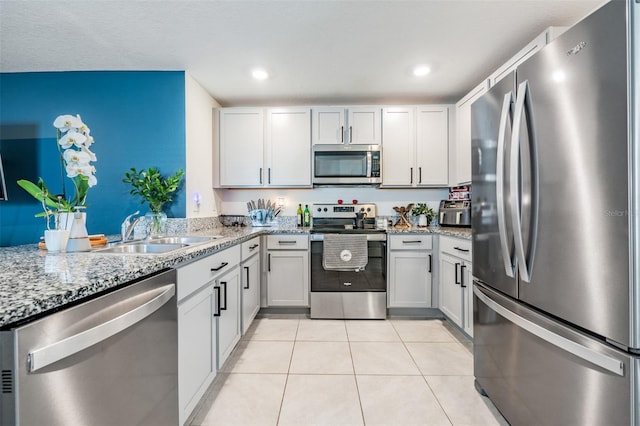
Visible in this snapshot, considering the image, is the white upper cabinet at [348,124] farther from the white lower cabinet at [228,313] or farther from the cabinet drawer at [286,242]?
the white lower cabinet at [228,313]

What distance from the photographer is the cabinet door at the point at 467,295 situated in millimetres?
2119

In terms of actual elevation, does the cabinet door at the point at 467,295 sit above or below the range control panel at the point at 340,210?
below

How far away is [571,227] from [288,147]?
8.40 feet

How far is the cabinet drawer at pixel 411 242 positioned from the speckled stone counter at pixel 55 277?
76.8 inches

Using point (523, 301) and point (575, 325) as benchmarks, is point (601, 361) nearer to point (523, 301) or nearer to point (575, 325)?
point (575, 325)

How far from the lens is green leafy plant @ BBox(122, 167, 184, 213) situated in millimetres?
2236

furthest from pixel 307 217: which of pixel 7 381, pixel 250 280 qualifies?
pixel 7 381

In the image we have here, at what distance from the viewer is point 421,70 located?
7.94ft

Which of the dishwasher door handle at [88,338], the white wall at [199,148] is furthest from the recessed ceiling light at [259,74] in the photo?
the dishwasher door handle at [88,338]

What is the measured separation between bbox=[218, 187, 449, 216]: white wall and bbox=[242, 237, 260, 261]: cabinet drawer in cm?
79

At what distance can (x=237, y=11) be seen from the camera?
5.54ft

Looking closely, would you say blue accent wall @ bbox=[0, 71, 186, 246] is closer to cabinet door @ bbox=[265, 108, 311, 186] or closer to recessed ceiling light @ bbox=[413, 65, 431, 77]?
cabinet door @ bbox=[265, 108, 311, 186]

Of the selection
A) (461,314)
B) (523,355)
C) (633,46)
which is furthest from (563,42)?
(461,314)

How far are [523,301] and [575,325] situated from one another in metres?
0.23
